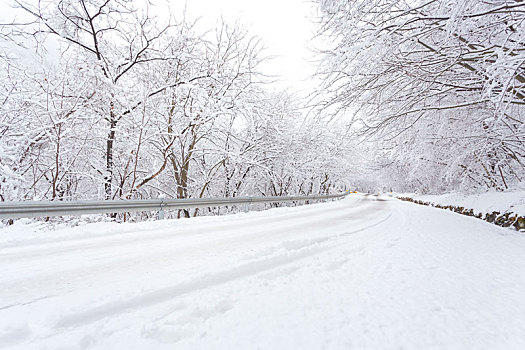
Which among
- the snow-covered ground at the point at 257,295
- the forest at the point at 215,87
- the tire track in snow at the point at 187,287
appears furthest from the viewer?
the forest at the point at 215,87

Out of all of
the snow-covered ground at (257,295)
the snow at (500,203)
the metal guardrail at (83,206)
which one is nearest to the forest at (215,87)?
the metal guardrail at (83,206)

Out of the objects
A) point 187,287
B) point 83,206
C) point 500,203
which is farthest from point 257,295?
point 500,203

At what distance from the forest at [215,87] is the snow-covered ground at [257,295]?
2.57 m

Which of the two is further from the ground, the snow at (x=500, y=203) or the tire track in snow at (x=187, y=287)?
the snow at (x=500, y=203)

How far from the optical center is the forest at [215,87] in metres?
3.75

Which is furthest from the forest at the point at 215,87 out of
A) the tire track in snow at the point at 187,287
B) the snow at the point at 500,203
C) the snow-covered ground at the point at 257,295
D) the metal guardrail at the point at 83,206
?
the tire track in snow at the point at 187,287

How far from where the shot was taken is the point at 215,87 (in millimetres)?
9797

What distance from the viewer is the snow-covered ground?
134cm

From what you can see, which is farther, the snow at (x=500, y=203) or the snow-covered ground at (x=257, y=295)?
the snow at (x=500, y=203)

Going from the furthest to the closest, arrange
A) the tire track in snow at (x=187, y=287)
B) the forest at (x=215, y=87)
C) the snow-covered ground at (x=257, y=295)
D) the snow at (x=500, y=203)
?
the snow at (x=500, y=203)
the forest at (x=215, y=87)
the tire track in snow at (x=187, y=287)
the snow-covered ground at (x=257, y=295)

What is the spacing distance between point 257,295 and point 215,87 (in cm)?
946

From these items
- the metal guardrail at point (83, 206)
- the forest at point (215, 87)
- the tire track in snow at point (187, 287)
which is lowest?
the tire track in snow at point (187, 287)

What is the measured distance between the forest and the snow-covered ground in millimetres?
2567

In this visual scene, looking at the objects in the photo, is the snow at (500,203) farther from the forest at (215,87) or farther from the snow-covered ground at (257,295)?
the snow-covered ground at (257,295)
